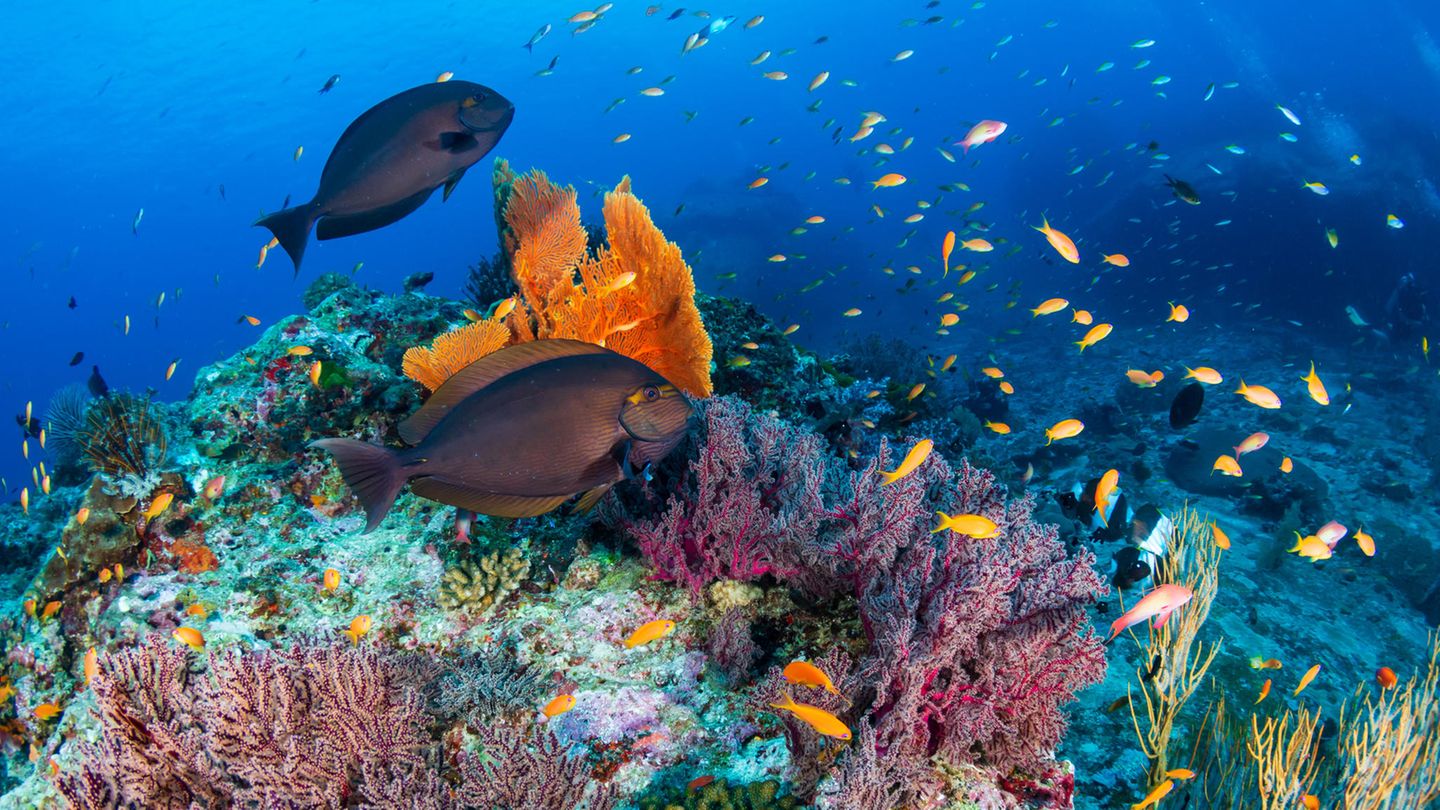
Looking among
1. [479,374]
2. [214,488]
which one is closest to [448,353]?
[479,374]

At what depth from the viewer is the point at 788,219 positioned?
3759cm

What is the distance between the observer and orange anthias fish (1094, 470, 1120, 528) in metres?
5.29

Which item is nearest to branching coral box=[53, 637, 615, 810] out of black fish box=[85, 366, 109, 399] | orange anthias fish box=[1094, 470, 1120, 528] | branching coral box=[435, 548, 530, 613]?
branching coral box=[435, 548, 530, 613]

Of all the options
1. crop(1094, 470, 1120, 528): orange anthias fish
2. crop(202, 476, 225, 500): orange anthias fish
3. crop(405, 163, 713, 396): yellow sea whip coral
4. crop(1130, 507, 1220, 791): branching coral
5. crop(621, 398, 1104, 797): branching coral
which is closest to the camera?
crop(621, 398, 1104, 797): branching coral

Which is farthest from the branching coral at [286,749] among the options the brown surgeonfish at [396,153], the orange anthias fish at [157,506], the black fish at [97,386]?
the black fish at [97,386]

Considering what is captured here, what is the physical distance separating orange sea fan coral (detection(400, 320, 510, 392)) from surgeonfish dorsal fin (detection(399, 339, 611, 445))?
58.4 inches

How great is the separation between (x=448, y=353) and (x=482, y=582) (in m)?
1.49

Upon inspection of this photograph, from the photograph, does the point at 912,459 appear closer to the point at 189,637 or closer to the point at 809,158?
the point at 189,637

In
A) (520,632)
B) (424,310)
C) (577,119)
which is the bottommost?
(577,119)

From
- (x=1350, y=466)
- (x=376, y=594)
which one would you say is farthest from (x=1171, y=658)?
(x=1350, y=466)

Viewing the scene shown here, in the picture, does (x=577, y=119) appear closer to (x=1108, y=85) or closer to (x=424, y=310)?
(x=1108, y=85)

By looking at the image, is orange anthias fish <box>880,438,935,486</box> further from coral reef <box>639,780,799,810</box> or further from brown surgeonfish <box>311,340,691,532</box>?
coral reef <box>639,780,799,810</box>

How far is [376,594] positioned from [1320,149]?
154 feet

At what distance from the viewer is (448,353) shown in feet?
13.1
